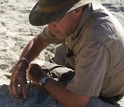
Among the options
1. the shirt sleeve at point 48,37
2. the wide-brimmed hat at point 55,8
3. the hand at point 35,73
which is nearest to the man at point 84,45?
the wide-brimmed hat at point 55,8

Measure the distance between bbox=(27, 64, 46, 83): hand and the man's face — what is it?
1.62 feet

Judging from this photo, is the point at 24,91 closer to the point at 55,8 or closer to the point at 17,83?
the point at 17,83

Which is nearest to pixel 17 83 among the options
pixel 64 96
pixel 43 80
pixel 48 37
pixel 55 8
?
pixel 43 80

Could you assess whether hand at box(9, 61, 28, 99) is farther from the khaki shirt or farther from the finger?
the khaki shirt

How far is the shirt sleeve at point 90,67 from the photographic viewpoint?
1835mm

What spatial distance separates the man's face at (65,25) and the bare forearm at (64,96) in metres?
0.42

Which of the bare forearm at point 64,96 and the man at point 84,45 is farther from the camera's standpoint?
the bare forearm at point 64,96

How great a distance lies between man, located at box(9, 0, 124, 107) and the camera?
72.5 inches

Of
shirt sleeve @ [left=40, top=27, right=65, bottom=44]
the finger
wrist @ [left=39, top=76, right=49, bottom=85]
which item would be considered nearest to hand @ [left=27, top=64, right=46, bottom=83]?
wrist @ [left=39, top=76, right=49, bottom=85]

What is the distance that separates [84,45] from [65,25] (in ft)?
0.63

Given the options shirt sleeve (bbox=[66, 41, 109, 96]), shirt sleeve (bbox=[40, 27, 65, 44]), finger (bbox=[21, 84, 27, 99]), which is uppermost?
shirt sleeve (bbox=[66, 41, 109, 96])

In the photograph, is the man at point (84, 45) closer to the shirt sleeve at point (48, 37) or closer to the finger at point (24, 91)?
the finger at point (24, 91)

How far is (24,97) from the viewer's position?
223 centimetres

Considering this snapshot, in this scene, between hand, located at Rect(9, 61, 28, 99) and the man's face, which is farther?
hand, located at Rect(9, 61, 28, 99)
